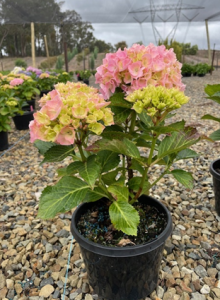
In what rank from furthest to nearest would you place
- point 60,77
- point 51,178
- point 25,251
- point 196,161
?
point 60,77 → point 196,161 → point 51,178 → point 25,251

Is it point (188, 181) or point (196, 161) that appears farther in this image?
point (196, 161)

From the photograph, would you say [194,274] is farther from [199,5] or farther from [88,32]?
[88,32]

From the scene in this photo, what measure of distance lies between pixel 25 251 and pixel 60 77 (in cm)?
576

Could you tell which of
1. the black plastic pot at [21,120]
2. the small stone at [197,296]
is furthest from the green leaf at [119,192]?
the black plastic pot at [21,120]

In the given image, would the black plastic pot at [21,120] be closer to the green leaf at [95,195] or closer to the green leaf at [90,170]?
the green leaf at [95,195]

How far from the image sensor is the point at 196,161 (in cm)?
275

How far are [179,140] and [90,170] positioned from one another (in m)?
0.37

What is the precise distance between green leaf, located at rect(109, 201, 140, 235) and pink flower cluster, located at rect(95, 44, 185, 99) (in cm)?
46

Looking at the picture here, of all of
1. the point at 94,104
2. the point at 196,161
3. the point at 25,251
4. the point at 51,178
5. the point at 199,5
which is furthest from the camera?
the point at 199,5

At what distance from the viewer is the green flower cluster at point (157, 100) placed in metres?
0.86

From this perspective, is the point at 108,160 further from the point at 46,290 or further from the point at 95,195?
the point at 46,290

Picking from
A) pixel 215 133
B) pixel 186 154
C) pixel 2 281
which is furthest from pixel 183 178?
pixel 2 281

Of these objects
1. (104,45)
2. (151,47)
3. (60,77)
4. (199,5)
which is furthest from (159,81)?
(104,45)

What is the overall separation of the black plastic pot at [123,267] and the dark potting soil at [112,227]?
0.07m
